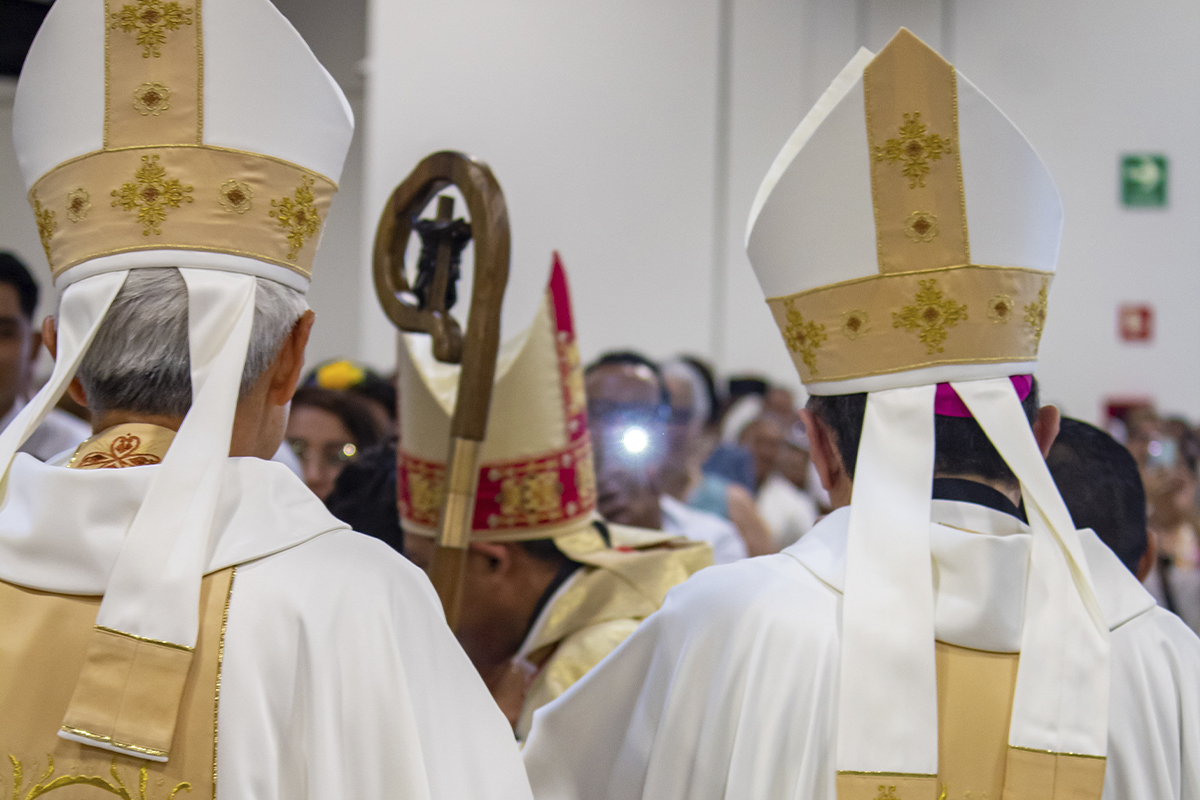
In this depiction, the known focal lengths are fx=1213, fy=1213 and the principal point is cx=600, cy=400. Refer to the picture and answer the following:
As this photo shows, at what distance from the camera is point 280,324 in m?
1.70

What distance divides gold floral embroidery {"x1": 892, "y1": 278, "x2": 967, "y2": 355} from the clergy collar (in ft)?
0.68

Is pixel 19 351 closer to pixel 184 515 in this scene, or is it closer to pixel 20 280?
pixel 20 280

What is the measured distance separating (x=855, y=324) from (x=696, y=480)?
13.5 feet

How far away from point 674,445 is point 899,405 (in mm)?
3757

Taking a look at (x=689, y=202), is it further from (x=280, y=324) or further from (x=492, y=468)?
(x=280, y=324)

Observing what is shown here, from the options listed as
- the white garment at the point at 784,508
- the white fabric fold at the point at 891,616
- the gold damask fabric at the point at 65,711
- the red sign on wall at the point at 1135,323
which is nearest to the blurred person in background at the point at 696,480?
the white garment at the point at 784,508

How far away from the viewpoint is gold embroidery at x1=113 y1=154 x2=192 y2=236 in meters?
1.66

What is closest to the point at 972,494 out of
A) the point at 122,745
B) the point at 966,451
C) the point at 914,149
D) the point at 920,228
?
the point at 966,451

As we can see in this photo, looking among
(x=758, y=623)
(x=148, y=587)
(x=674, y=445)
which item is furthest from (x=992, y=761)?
(x=674, y=445)

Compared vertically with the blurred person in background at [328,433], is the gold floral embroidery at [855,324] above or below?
above

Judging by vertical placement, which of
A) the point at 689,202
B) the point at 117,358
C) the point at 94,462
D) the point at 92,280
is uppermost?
the point at 689,202

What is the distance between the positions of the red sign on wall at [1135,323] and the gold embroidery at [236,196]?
896 centimetres

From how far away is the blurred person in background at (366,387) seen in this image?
14.5 feet

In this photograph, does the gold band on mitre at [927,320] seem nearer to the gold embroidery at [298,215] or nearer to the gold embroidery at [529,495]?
the gold embroidery at [298,215]
